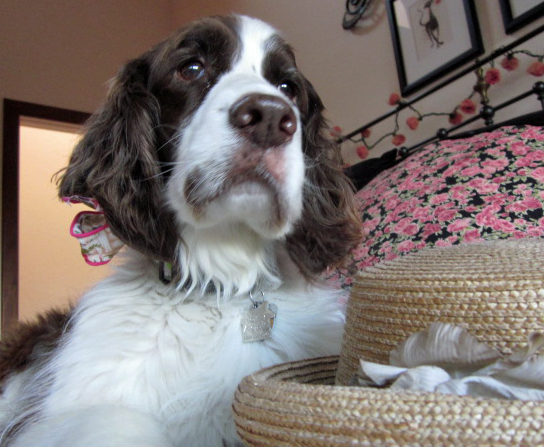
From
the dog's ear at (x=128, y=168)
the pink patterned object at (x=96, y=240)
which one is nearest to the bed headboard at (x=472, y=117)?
the dog's ear at (x=128, y=168)

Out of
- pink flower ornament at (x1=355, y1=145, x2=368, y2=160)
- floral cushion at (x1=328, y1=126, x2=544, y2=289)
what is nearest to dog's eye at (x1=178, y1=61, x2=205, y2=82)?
floral cushion at (x1=328, y1=126, x2=544, y2=289)

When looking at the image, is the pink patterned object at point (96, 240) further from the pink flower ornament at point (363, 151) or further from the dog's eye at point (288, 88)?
the pink flower ornament at point (363, 151)

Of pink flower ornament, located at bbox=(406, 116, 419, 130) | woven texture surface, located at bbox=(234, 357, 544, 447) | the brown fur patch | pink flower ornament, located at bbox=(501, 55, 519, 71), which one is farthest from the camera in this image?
pink flower ornament, located at bbox=(406, 116, 419, 130)

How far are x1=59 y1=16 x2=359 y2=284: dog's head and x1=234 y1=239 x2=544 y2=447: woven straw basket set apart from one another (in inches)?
12.7

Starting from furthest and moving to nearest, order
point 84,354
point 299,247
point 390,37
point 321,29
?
point 321,29, point 390,37, point 299,247, point 84,354

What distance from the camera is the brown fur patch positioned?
3.52 feet

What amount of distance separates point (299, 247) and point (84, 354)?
20.7 inches

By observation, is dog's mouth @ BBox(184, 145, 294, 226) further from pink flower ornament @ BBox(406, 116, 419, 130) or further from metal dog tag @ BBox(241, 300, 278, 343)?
pink flower ornament @ BBox(406, 116, 419, 130)

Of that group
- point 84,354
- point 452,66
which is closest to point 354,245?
point 84,354

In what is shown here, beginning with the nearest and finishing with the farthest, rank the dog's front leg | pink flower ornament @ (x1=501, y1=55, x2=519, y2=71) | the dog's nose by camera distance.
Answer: the dog's front leg, the dog's nose, pink flower ornament @ (x1=501, y1=55, x2=519, y2=71)

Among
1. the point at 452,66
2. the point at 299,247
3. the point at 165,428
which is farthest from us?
the point at 452,66

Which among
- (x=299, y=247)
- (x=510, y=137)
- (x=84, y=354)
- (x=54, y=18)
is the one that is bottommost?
(x=84, y=354)

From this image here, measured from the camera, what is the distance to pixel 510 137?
1.28m

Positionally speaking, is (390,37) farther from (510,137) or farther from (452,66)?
(510,137)
